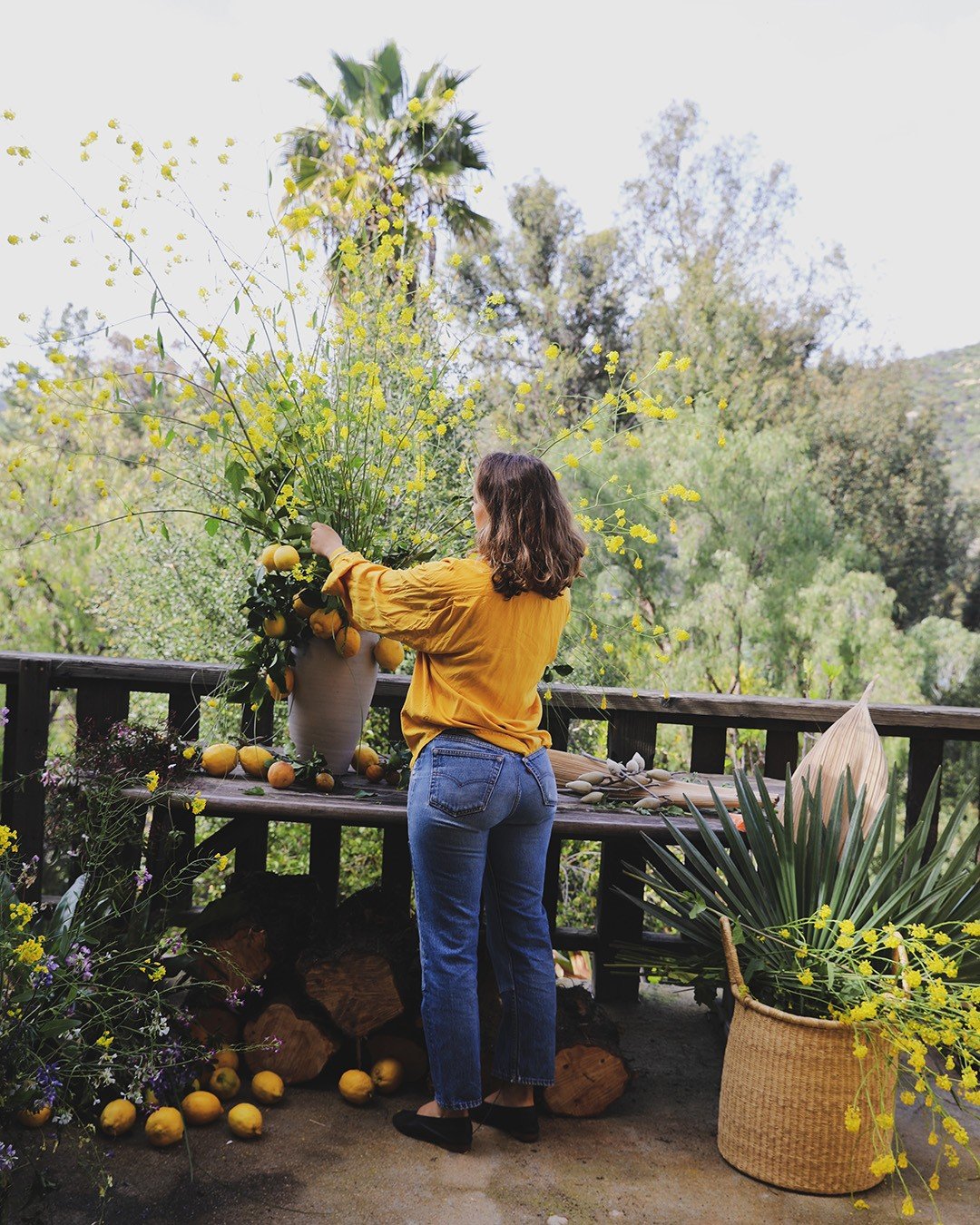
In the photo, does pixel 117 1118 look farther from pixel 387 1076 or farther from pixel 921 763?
pixel 921 763

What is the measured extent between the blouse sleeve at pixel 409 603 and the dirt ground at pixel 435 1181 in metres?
1.07

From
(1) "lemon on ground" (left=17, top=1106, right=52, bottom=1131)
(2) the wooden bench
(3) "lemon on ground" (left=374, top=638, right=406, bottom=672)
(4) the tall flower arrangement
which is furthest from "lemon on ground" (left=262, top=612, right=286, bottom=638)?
(1) "lemon on ground" (left=17, top=1106, right=52, bottom=1131)

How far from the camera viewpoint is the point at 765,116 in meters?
21.1

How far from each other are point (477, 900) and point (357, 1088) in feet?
1.89

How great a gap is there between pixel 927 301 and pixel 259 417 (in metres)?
20.2

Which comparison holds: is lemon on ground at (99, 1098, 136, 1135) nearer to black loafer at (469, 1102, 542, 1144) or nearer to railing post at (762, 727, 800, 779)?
black loafer at (469, 1102, 542, 1144)

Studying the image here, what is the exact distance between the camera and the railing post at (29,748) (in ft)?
9.58

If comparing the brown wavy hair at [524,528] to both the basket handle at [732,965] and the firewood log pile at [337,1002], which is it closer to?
the basket handle at [732,965]

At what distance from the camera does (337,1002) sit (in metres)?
2.53

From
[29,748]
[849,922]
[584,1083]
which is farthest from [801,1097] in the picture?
[29,748]

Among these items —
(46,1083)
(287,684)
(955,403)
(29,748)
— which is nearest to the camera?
(46,1083)

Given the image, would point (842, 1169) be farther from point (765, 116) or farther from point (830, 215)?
point (765, 116)

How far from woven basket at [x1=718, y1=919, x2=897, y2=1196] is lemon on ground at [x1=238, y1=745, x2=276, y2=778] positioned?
3.78ft

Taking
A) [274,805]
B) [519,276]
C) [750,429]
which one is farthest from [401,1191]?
[519,276]
